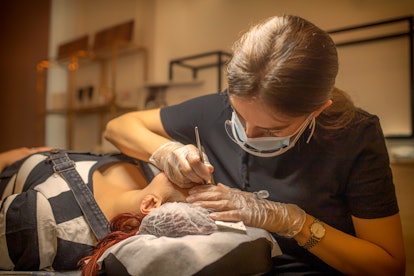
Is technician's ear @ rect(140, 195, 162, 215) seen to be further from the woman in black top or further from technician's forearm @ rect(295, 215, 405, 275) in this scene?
technician's forearm @ rect(295, 215, 405, 275)

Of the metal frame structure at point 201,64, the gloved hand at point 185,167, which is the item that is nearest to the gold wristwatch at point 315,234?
the gloved hand at point 185,167

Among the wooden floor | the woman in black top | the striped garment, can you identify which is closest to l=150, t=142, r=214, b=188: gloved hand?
the woman in black top

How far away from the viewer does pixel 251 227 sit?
0.65 metres

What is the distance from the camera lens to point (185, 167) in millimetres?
713

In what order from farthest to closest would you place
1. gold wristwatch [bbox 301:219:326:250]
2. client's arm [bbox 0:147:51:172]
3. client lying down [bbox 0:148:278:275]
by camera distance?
client's arm [bbox 0:147:51:172] < gold wristwatch [bbox 301:219:326:250] < client lying down [bbox 0:148:278:275]

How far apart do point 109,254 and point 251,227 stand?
0.27m

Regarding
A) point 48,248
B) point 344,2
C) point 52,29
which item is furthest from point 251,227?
point 52,29

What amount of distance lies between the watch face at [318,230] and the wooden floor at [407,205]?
16cm

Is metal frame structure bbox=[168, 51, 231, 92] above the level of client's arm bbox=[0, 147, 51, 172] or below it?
above

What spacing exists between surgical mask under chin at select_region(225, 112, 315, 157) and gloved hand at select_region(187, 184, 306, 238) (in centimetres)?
11

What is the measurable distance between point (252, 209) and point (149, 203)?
0.75 feet

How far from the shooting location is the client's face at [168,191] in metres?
0.74

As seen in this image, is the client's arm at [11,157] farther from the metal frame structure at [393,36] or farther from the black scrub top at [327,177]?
the metal frame structure at [393,36]

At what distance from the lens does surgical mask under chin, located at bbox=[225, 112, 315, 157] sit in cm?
72
